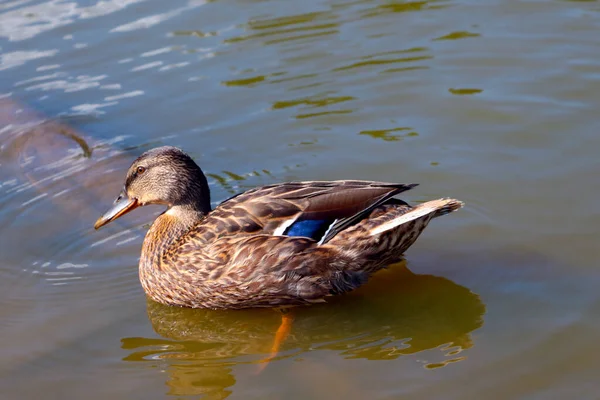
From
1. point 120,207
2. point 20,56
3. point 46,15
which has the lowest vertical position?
point 120,207

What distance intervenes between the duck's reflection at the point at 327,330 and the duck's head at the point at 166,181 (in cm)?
77

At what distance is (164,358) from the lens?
598 centimetres

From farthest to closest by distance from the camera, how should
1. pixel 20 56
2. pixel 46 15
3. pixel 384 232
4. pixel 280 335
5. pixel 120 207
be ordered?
pixel 46 15 < pixel 20 56 < pixel 120 207 < pixel 384 232 < pixel 280 335

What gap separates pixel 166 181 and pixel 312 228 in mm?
1191

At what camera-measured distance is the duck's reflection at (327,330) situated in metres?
5.81

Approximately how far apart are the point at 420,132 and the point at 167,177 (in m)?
2.54

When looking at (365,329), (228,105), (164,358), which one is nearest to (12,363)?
(164,358)

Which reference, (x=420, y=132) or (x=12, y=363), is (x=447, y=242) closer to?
(x=420, y=132)

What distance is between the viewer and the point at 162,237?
681 cm

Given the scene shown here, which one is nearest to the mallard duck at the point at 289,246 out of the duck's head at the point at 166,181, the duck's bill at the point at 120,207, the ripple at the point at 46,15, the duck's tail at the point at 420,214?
the duck's tail at the point at 420,214

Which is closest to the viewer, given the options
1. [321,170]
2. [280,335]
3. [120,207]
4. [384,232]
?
[280,335]

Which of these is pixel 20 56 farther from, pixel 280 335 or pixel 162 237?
pixel 280 335

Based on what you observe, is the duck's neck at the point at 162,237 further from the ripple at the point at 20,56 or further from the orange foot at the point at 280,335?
the ripple at the point at 20,56

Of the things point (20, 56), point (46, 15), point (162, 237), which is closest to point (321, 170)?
point (162, 237)
